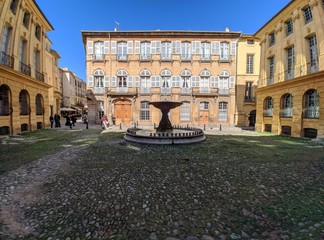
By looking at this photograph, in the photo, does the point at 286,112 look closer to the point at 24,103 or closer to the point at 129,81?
the point at 129,81

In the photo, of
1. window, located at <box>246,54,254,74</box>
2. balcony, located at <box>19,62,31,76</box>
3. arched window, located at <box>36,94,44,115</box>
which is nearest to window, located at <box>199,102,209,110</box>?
window, located at <box>246,54,254,74</box>

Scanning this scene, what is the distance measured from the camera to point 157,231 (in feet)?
9.46

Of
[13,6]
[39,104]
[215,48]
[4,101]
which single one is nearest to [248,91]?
[215,48]

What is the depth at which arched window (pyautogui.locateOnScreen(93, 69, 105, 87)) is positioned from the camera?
75.9ft

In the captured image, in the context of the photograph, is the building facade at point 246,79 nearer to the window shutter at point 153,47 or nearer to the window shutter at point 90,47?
the window shutter at point 153,47

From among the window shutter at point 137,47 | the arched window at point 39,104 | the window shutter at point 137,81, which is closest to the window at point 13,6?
the arched window at point 39,104

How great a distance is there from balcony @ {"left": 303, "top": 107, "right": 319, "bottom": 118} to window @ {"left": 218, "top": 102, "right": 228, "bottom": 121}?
11078 millimetres

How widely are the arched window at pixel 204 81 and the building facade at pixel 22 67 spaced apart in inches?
737

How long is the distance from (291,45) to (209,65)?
33.7ft

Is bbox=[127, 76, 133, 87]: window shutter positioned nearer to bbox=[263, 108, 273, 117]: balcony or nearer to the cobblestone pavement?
bbox=[263, 108, 273, 117]: balcony

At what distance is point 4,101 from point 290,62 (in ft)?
A: 76.2

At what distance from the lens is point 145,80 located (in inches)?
924

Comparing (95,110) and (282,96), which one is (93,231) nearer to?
(282,96)

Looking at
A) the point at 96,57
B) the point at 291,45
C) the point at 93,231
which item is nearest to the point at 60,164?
the point at 93,231
